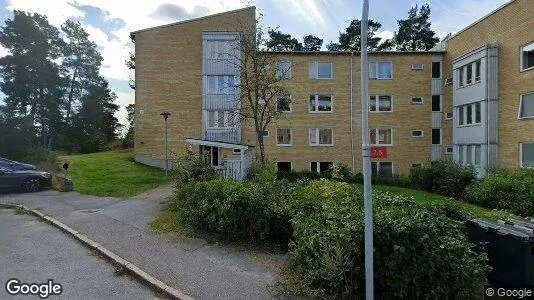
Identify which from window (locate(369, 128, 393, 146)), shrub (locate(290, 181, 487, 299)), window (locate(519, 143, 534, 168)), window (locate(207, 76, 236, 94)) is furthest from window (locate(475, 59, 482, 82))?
shrub (locate(290, 181, 487, 299))

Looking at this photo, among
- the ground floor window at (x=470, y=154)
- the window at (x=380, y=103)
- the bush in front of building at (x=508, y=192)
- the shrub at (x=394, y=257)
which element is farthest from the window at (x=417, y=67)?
the shrub at (x=394, y=257)

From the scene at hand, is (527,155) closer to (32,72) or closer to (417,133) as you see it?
(417,133)

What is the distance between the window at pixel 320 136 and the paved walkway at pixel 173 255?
759 inches

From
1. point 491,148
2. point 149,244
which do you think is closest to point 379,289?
point 149,244

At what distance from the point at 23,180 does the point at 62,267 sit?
14532mm

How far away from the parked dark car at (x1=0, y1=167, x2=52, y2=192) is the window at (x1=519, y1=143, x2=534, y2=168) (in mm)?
26832

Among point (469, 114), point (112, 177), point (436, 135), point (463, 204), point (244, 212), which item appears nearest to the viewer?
point (244, 212)

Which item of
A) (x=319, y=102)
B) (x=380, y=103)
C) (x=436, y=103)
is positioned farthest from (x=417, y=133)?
(x=319, y=102)

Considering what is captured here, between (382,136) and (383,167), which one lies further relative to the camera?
(382,136)

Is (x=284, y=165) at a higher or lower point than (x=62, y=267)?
higher

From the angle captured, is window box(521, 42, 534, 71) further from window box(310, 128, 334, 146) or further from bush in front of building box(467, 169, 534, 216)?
window box(310, 128, 334, 146)

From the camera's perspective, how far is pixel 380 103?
105 feet

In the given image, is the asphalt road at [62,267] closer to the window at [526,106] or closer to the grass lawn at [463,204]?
the grass lawn at [463,204]

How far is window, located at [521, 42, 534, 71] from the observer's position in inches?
874
